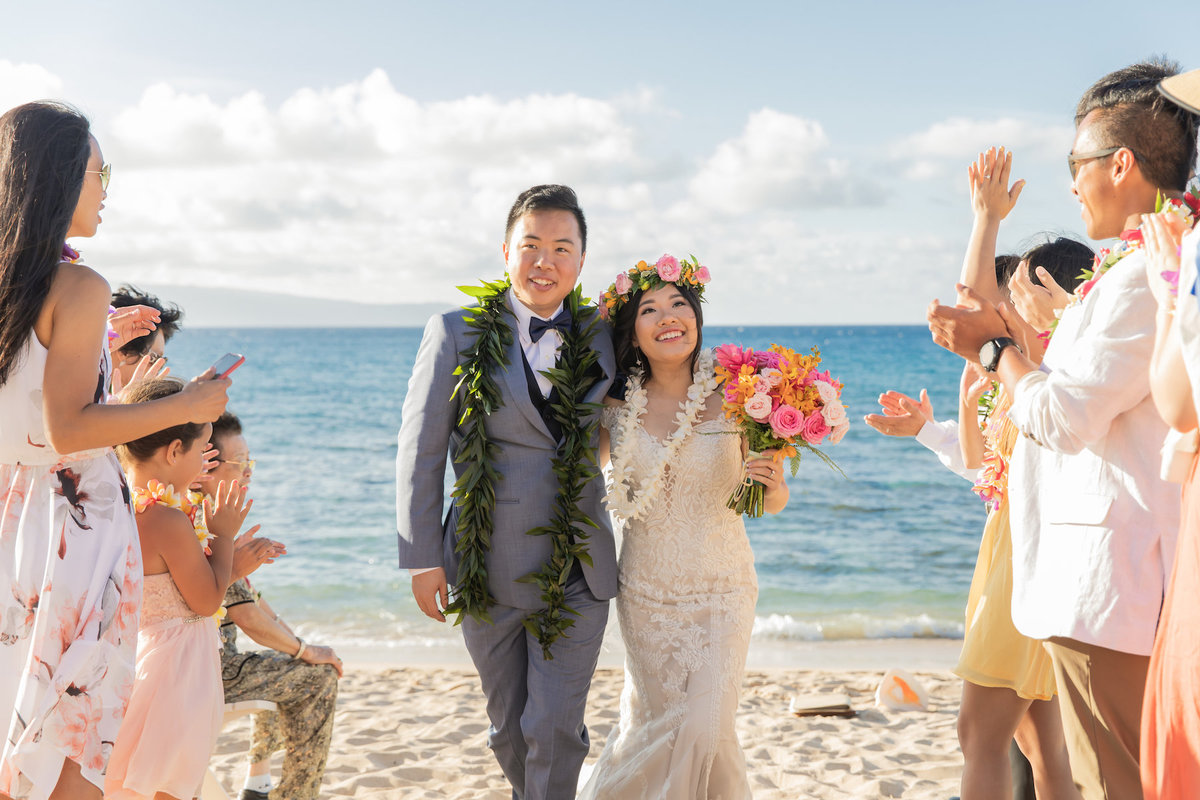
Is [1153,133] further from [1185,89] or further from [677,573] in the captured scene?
[677,573]

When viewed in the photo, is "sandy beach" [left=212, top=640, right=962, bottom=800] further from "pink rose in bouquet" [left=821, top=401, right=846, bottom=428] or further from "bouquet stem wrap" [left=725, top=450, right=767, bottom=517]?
"pink rose in bouquet" [left=821, top=401, right=846, bottom=428]

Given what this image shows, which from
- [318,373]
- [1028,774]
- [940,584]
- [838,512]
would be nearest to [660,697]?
[1028,774]

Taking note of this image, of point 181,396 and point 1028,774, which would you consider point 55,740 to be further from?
point 1028,774

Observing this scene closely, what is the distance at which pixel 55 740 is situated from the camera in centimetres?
301

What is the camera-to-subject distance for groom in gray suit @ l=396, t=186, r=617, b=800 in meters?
4.16

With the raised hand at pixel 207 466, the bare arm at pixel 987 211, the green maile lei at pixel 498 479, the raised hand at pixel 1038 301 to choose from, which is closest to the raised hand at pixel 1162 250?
the raised hand at pixel 1038 301

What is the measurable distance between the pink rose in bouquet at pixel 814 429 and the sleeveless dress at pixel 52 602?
270 cm

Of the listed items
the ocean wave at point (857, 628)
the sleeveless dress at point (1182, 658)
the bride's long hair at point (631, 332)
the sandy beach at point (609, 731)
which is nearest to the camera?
the sleeveless dress at point (1182, 658)

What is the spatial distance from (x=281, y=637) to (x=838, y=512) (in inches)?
575

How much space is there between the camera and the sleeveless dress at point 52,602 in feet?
9.87

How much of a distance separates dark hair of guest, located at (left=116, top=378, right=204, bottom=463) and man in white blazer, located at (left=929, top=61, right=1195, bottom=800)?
2948 mm

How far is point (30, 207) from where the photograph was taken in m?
3.08

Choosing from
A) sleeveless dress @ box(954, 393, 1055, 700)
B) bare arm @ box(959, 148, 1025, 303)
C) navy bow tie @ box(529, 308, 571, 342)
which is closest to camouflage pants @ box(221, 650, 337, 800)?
navy bow tie @ box(529, 308, 571, 342)

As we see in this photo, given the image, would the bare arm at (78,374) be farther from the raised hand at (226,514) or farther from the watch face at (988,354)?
the watch face at (988,354)
